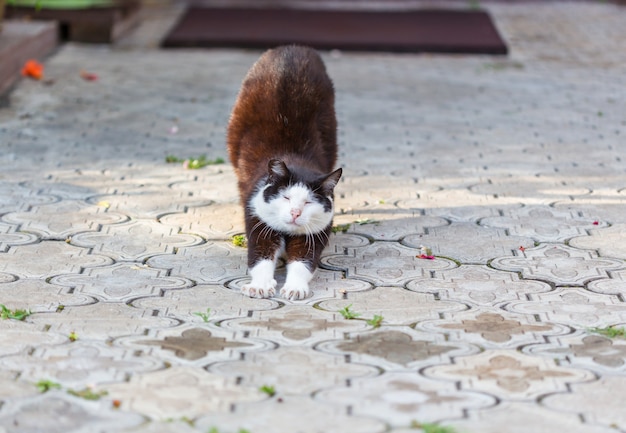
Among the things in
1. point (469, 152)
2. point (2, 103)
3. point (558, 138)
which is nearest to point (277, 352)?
point (469, 152)

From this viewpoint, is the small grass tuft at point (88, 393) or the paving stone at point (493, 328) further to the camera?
the paving stone at point (493, 328)

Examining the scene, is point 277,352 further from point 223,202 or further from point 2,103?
point 2,103

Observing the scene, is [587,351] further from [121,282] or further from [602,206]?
[602,206]

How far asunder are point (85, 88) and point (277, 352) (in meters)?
5.39

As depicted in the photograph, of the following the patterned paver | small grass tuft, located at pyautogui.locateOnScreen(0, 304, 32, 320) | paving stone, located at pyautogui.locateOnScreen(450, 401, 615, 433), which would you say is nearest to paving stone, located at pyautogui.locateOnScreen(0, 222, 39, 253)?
the patterned paver

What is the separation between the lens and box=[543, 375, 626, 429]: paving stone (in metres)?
3.26

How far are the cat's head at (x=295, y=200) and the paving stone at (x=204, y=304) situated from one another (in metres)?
0.36

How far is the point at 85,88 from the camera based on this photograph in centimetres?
860

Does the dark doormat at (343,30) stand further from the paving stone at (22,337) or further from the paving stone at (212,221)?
the paving stone at (22,337)

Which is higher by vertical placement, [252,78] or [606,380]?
[252,78]

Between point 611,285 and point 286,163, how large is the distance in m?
1.55

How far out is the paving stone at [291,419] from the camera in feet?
10.4

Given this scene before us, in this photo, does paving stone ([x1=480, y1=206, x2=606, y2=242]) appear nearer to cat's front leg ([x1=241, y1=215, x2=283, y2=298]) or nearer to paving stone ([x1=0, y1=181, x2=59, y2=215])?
cat's front leg ([x1=241, y1=215, x2=283, y2=298])

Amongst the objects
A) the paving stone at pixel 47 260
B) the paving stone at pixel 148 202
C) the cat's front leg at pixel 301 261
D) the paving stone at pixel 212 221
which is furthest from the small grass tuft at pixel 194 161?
the cat's front leg at pixel 301 261
